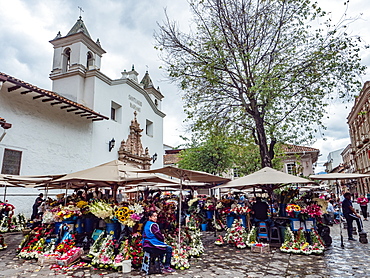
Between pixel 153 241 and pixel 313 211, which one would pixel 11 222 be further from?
pixel 313 211

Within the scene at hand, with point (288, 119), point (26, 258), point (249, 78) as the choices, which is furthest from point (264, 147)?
point (26, 258)

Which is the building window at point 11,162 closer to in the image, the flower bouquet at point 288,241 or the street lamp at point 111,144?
the street lamp at point 111,144

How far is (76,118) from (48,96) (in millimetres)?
3095

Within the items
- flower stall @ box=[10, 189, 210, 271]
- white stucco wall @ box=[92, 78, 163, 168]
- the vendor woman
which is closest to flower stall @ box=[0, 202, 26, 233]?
flower stall @ box=[10, 189, 210, 271]

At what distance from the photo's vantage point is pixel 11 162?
12.1m

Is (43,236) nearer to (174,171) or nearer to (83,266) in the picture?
(83,266)

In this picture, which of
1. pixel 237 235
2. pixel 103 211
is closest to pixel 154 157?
pixel 237 235

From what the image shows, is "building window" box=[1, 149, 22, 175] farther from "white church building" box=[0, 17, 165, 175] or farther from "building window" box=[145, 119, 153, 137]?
"building window" box=[145, 119, 153, 137]

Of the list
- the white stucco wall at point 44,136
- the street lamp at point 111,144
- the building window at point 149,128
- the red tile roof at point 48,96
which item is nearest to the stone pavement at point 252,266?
the white stucco wall at point 44,136

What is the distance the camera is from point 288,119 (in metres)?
12.9

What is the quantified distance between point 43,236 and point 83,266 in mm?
2243

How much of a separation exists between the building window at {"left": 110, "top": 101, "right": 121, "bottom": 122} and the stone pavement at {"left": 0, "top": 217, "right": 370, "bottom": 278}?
12.4m

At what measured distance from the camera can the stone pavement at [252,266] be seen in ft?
18.2

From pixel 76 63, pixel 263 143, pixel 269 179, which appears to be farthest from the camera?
pixel 76 63
